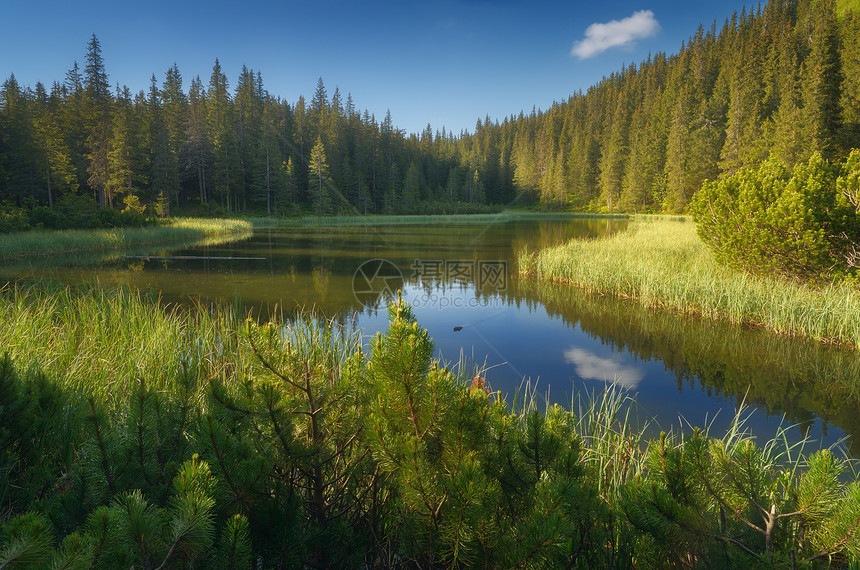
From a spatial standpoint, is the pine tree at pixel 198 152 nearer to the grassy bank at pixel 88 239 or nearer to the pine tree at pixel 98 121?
the pine tree at pixel 98 121

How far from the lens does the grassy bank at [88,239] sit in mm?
18892

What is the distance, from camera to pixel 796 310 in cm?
851

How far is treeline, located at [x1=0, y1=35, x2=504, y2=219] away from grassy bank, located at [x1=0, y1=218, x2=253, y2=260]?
1072cm

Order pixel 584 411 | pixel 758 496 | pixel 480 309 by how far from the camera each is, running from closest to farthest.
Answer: pixel 758 496
pixel 584 411
pixel 480 309

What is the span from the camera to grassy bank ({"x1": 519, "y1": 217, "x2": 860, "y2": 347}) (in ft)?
26.7

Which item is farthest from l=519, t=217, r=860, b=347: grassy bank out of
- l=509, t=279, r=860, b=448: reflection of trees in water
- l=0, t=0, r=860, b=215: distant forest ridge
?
l=0, t=0, r=860, b=215: distant forest ridge

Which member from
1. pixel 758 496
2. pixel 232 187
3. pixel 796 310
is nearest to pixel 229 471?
pixel 758 496

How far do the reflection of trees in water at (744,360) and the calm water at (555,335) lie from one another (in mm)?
23

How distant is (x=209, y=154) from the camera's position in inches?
2322

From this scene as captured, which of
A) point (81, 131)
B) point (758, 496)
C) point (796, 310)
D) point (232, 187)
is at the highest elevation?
point (81, 131)

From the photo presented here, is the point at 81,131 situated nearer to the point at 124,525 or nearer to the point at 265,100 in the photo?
the point at 265,100

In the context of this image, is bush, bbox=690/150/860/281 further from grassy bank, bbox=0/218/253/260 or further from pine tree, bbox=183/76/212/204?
pine tree, bbox=183/76/212/204

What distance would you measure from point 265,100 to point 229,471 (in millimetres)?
96903

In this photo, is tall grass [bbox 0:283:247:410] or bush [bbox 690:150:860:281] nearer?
tall grass [bbox 0:283:247:410]
